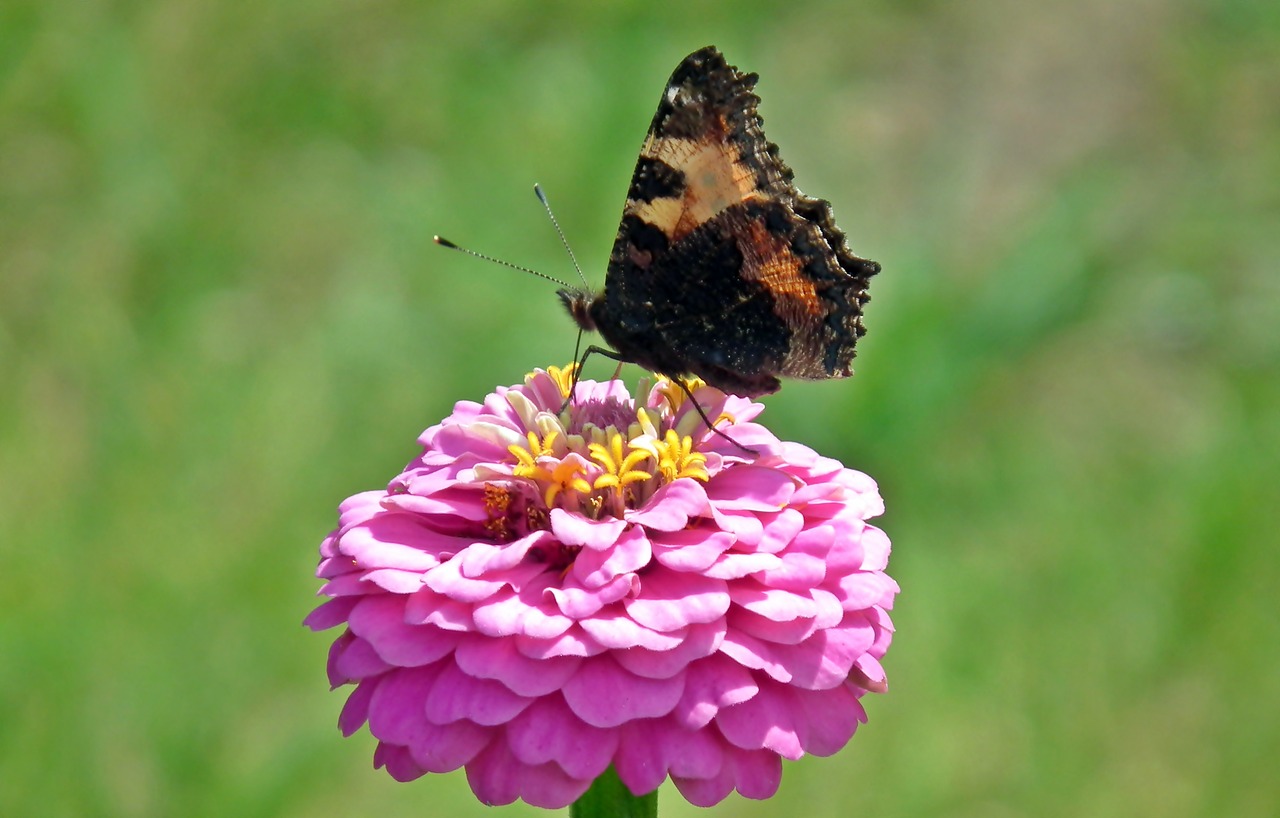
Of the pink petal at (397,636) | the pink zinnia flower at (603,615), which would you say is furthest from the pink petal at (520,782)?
the pink petal at (397,636)

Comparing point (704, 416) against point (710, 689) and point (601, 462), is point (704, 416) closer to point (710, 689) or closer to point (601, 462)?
point (601, 462)

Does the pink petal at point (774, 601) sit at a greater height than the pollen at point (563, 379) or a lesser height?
lesser

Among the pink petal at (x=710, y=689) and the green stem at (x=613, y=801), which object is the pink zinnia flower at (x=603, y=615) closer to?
the pink petal at (x=710, y=689)

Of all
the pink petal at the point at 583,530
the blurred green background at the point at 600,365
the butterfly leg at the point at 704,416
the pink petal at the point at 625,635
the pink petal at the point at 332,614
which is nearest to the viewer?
the pink petal at the point at 625,635

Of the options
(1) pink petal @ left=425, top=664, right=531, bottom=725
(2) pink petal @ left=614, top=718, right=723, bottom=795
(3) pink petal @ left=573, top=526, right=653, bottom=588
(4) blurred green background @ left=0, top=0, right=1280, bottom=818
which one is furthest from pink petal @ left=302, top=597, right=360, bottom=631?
(4) blurred green background @ left=0, top=0, right=1280, bottom=818

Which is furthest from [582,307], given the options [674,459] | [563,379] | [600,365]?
[600,365]
